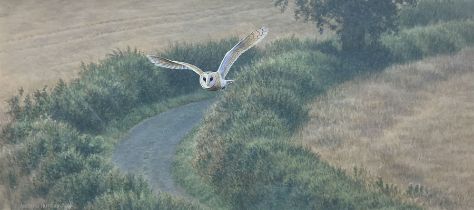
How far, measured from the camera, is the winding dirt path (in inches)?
1248

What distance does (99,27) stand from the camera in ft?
178

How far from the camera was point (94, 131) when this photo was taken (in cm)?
3625

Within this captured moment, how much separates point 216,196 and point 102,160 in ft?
15.2

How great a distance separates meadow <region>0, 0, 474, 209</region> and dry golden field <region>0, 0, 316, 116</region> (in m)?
3.58

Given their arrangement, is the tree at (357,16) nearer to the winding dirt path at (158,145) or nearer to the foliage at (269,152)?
the foliage at (269,152)

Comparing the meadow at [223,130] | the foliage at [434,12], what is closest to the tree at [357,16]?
the meadow at [223,130]

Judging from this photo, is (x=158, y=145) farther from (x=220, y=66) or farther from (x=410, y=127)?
(x=220, y=66)

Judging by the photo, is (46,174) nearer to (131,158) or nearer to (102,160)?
(102,160)

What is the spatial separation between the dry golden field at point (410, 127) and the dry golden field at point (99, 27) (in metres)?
11.1

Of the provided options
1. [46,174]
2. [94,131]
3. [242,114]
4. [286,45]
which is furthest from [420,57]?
[46,174]

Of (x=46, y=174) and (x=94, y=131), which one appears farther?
(x=94, y=131)

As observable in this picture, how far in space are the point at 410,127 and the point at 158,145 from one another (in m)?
10.8

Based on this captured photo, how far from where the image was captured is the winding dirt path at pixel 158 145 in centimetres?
3170
